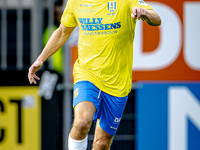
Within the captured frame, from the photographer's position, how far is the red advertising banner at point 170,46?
7.04 metres

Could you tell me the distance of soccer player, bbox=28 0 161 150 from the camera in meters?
4.34

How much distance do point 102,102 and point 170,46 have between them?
111 inches

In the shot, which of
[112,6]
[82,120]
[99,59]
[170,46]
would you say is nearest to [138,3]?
[112,6]

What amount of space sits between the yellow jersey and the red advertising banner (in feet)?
7.99

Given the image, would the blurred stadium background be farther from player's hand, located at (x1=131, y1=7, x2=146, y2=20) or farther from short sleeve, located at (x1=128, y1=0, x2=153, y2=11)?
player's hand, located at (x1=131, y1=7, x2=146, y2=20)

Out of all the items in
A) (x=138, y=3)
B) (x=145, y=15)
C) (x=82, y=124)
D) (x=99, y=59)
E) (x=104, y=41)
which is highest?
(x=138, y=3)

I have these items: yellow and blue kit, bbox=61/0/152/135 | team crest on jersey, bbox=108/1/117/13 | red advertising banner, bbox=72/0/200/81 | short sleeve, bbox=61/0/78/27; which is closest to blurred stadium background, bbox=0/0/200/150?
red advertising banner, bbox=72/0/200/81

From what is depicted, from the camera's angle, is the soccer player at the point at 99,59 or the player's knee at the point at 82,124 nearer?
the player's knee at the point at 82,124

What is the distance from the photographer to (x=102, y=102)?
4.67 meters

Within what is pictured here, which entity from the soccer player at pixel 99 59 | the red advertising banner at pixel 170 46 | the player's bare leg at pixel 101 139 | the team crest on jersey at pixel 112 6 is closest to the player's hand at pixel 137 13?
the soccer player at pixel 99 59

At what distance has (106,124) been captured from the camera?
481cm

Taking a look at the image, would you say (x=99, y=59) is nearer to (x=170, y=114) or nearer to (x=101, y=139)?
(x=101, y=139)

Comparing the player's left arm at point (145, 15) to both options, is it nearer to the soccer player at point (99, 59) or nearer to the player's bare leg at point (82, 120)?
the soccer player at point (99, 59)

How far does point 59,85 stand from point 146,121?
1628mm
